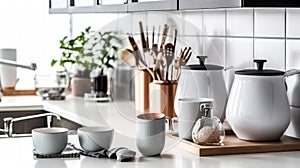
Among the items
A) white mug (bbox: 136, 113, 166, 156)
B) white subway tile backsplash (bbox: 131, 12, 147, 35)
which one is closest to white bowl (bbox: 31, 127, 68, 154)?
white mug (bbox: 136, 113, 166, 156)

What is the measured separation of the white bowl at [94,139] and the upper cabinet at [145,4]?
467 millimetres

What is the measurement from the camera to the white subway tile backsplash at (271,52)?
237 centimetres

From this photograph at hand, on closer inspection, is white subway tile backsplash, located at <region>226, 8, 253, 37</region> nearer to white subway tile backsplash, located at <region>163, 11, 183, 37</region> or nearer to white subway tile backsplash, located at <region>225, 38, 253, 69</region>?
white subway tile backsplash, located at <region>225, 38, 253, 69</region>

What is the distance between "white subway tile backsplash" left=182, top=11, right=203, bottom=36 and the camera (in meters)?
3.01

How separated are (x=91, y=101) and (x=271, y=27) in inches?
58.7

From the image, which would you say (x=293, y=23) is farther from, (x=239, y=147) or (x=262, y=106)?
(x=239, y=147)

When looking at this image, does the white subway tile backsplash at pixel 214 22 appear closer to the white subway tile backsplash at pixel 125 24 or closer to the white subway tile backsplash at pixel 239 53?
the white subway tile backsplash at pixel 239 53

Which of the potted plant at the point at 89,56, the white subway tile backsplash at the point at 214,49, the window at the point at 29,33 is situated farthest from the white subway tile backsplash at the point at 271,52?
the window at the point at 29,33

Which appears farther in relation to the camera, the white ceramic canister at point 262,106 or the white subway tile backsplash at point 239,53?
the white subway tile backsplash at point 239,53

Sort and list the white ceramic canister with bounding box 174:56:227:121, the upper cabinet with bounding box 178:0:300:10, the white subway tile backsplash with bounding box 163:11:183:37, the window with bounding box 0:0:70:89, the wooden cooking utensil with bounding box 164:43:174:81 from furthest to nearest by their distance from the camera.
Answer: the window with bounding box 0:0:70:89
the white subway tile backsplash with bounding box 163:11:183:37
the wooden cooking utensil with bounding box 164:43:174:81
the white ceramic canister with bounding box 174:56:227:121
the upper cabinet with bounding box 178:0:300:10

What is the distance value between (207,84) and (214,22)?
0.46m

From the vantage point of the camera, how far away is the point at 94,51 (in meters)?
3.89

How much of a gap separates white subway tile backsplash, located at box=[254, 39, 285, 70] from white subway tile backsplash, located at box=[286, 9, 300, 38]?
2.2 inches

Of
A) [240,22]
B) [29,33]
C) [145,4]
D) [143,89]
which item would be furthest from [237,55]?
[29,33]
